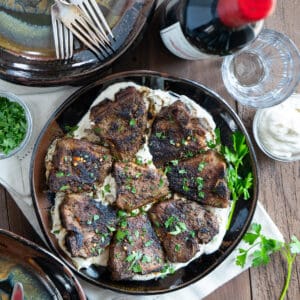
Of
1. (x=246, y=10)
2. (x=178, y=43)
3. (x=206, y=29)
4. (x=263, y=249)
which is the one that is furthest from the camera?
(x=263, y=249)

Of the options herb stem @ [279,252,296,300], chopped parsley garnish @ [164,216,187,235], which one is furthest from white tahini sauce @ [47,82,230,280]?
herb stem @ [279,252,296,300]

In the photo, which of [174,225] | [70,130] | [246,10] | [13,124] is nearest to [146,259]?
[174,225]

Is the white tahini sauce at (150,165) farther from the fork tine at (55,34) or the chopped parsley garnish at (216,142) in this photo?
the fork tine at (55,34)

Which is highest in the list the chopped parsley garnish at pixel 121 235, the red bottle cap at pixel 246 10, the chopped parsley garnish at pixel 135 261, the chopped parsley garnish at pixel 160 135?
the red bottle cap at pixel 246 10

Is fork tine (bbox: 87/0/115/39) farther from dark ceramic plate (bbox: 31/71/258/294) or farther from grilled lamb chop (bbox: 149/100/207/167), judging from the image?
grilled lamb chop (bbox: 149/100/207/167)

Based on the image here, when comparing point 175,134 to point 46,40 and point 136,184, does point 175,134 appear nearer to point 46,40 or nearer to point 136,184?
point 136,184

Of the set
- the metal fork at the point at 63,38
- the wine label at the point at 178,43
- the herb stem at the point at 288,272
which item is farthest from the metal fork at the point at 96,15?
the herb stem at the point at 288,272

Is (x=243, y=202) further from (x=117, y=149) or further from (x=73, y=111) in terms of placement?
(x=73, y=111)
